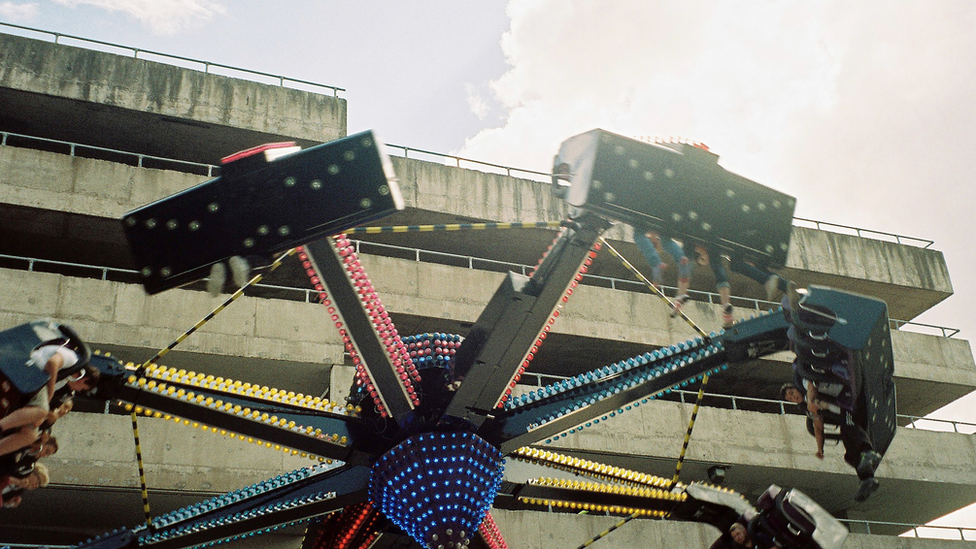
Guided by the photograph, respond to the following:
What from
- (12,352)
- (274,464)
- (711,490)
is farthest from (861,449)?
(274,464)

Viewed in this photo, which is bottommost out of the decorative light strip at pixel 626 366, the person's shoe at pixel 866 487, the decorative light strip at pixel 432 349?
the person's shoe at pixel 866 487

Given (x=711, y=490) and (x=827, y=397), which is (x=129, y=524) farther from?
(x=827, y=397)

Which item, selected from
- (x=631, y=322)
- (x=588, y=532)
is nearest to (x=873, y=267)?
(x=631, y=322)

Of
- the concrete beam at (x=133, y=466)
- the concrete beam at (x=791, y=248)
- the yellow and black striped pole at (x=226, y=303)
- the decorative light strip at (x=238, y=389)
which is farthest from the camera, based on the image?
the concrete beam at (x=791, y=248)

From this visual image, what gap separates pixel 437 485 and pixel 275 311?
454 inches

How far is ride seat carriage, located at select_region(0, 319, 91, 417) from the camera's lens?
250 inches

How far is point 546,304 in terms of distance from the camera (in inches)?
303

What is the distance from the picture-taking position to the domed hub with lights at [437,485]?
7.73 metres

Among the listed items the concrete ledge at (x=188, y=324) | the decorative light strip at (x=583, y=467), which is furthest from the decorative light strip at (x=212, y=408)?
the concrete ledge at (x=188, y=324)

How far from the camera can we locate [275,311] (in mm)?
18562

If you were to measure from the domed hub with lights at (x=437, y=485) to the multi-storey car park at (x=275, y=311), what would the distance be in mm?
9808

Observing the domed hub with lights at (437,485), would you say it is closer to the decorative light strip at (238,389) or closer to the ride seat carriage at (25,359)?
the decorative light strip at (238,389)

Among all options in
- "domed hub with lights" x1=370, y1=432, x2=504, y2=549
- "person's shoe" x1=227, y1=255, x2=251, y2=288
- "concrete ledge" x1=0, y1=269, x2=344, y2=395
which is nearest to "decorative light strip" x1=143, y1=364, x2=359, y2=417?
"domed hub with lights" x1=370, y1=432, x2=504, y2=549

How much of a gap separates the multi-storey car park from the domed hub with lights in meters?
9.81
